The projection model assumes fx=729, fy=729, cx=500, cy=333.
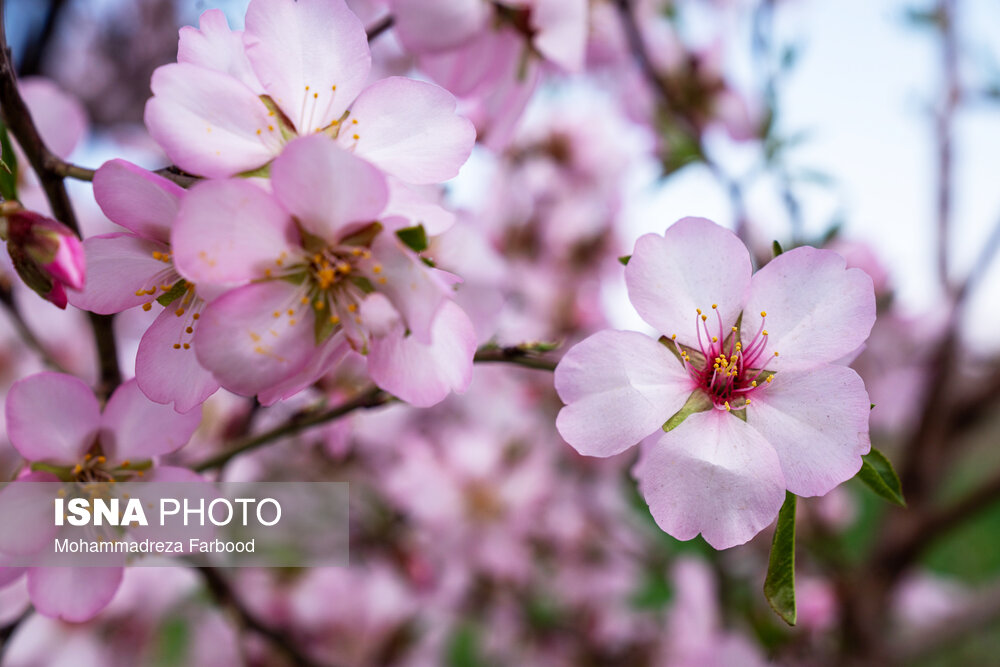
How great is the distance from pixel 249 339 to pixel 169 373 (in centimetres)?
9

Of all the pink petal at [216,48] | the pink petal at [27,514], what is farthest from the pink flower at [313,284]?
the pink petal at [27,514]

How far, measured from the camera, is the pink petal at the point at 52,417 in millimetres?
501

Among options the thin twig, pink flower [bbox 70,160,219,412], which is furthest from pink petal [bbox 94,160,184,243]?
the thin twig

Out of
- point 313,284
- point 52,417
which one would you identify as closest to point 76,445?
point 52,417

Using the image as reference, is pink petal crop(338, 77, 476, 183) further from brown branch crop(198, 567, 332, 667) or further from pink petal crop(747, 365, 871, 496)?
brown branch crop(198, 567, 332, 667)

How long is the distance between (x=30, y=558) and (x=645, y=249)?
1.59 ft

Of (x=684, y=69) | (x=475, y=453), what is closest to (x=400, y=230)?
(x=684, y=69)

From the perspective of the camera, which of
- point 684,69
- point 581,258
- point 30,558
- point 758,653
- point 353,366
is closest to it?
point 30,558

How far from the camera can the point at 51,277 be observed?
40cm

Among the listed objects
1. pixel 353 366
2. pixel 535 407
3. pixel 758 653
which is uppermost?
pixel 353 366

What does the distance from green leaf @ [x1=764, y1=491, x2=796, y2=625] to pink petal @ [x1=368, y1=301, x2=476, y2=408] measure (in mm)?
208

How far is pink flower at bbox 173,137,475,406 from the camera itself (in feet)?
1.23

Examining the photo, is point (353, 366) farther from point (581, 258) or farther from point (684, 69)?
point (581, 258)

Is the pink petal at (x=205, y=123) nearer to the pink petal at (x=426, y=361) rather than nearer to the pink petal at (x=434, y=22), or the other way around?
the pink petal at (x=426, y=361)
